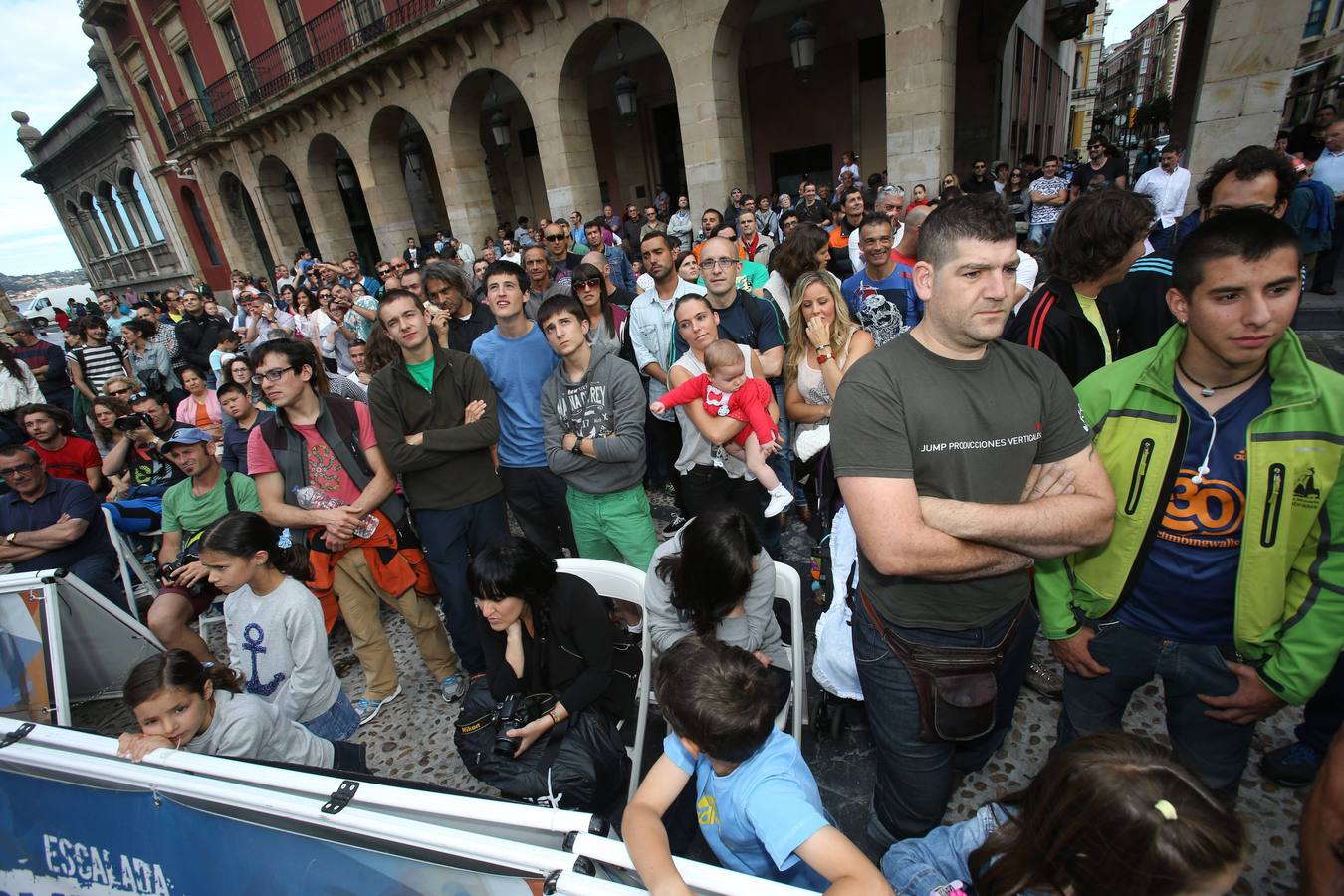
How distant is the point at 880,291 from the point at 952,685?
9.43 feet

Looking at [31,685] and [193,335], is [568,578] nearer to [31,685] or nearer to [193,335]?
[31,685]

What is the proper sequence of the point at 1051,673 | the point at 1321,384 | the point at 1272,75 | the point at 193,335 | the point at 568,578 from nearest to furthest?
the point at 1321,384 → the point at 568,578 → the point at 1051,673 → the point at 1272,75 → the point at 193,335

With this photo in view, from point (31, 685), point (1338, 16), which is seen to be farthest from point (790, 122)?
point (1338, 16)

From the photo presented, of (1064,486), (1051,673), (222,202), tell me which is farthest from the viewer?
(222,202)

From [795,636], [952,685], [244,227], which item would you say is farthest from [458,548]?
[244,227]

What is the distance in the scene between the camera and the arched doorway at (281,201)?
64.8ft

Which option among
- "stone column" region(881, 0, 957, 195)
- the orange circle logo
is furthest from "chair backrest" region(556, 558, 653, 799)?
"stone column" region(881, 0, 957, 195)

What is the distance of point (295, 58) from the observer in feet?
55.1

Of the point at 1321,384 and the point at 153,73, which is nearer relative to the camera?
the point at 1321,384

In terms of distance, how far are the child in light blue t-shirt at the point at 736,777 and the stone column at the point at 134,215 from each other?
37931 millimetres

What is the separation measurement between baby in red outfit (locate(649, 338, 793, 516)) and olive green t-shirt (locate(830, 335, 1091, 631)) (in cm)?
143

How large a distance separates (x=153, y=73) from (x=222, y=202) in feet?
19.9

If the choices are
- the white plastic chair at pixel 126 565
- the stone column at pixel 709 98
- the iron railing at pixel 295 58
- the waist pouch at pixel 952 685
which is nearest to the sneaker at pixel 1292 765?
the waist pouch at pixel 952 685

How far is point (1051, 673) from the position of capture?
2805 millimetres
